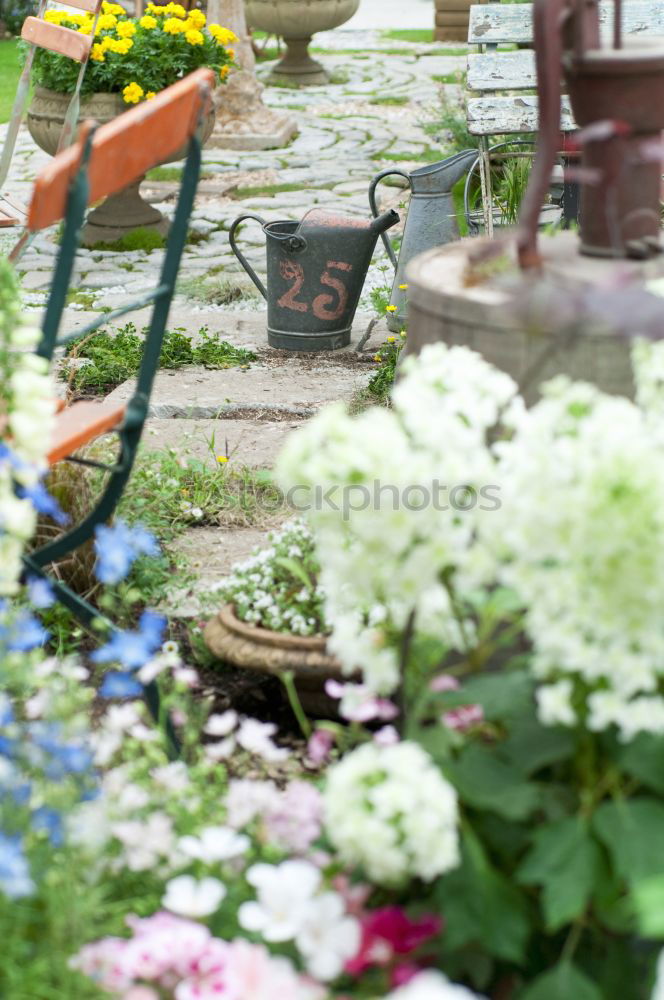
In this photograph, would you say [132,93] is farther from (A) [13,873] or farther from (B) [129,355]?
(A) [13,873]

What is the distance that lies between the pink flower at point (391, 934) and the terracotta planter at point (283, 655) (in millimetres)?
825

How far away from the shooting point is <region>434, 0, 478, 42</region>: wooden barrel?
13508 mm

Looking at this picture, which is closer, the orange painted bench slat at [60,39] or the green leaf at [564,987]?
the green leaf at [564,987]

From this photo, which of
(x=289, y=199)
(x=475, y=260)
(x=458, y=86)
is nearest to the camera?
(x=475, y=260)

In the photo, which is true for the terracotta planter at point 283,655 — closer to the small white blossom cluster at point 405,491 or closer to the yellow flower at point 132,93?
the small white blossom cluster at point 405,491

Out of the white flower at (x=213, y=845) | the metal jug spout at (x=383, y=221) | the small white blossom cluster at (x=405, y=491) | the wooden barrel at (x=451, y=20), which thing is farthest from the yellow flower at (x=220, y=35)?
the wooden barrel at (x=451, y=20)

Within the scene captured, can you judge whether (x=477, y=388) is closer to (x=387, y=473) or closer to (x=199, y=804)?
(x=387, y=473)

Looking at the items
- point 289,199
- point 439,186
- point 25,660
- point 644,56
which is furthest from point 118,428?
point 289,199

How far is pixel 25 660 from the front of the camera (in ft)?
4.99

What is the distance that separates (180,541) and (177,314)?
8.15 ft

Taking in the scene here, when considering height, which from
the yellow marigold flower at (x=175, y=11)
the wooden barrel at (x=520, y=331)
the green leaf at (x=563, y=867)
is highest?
the wooden barrel at (x=520, y=331)

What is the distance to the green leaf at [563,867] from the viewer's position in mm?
1259

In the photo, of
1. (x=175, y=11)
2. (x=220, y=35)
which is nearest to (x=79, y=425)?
(x=220, y=35)

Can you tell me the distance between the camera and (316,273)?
4.73 metres
